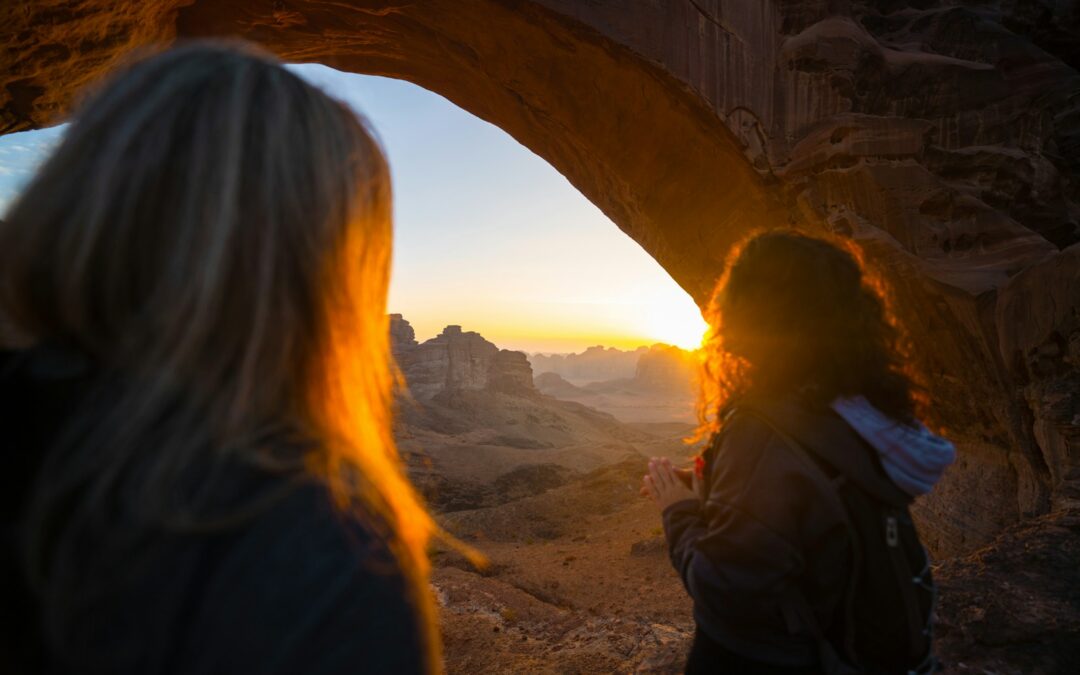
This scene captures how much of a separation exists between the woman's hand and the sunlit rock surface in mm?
6650

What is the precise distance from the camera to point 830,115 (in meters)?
8.84

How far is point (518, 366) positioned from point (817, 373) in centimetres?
5729

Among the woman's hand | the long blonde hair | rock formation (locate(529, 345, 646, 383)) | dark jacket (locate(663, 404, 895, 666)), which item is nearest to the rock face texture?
the woman's hand

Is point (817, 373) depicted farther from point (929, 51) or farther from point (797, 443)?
point (929, 51)

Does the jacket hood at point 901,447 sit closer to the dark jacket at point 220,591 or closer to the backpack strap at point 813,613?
the backpack strap at point 813,613

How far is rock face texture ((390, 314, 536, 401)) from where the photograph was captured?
53.0m

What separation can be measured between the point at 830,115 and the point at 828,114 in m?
0.04

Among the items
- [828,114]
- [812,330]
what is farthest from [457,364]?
[812,330]

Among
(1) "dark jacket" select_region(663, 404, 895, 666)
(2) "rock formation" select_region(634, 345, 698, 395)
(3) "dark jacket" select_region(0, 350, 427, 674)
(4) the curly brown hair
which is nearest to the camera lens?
(3) "dark jacket" select_region(0, 350, 427, 674)

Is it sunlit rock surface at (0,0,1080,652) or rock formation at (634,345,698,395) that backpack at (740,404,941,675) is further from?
rock formation at (634,345,698,395)

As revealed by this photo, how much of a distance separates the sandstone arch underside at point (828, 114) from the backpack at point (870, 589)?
6580 millimetres

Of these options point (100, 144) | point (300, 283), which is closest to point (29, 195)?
point (100, 144)

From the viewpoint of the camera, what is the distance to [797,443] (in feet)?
5.80

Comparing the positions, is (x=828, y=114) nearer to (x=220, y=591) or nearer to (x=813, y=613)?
(x=813, y=613)
